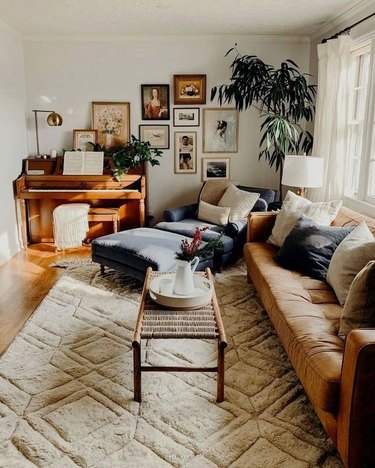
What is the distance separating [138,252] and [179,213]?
4.38 ft

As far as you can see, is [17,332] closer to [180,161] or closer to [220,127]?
[180,161]

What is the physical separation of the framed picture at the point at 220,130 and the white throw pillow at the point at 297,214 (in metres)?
1.88

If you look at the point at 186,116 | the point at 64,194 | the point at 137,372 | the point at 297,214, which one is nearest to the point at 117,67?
the point at 186,116

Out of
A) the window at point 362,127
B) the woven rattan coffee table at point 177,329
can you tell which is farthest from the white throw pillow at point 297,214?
the woven rattan coffee table at point 177,329

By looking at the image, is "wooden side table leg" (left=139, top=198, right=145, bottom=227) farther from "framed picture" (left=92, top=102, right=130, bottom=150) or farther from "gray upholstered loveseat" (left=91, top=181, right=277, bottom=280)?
"framed picture" (left=92, top=102, right=130, bottom=150)

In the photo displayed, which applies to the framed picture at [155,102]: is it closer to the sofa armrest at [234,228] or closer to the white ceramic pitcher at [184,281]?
the sofa armrest at [234,228]

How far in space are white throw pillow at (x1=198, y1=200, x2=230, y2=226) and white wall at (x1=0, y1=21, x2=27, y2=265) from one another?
2.05 metres

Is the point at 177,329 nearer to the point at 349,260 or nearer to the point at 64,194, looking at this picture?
the point at 349,260

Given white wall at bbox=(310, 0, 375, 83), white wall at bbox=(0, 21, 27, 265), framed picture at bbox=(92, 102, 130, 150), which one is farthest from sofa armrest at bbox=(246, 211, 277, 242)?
white wall at bbox=(0, 21, 27, 265)

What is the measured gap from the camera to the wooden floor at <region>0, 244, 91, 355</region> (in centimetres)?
317

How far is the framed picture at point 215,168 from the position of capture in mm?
5438

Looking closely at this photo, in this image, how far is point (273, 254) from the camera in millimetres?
3457

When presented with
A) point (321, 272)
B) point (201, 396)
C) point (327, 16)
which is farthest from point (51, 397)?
point (327, 16)

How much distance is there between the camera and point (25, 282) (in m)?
3.98
